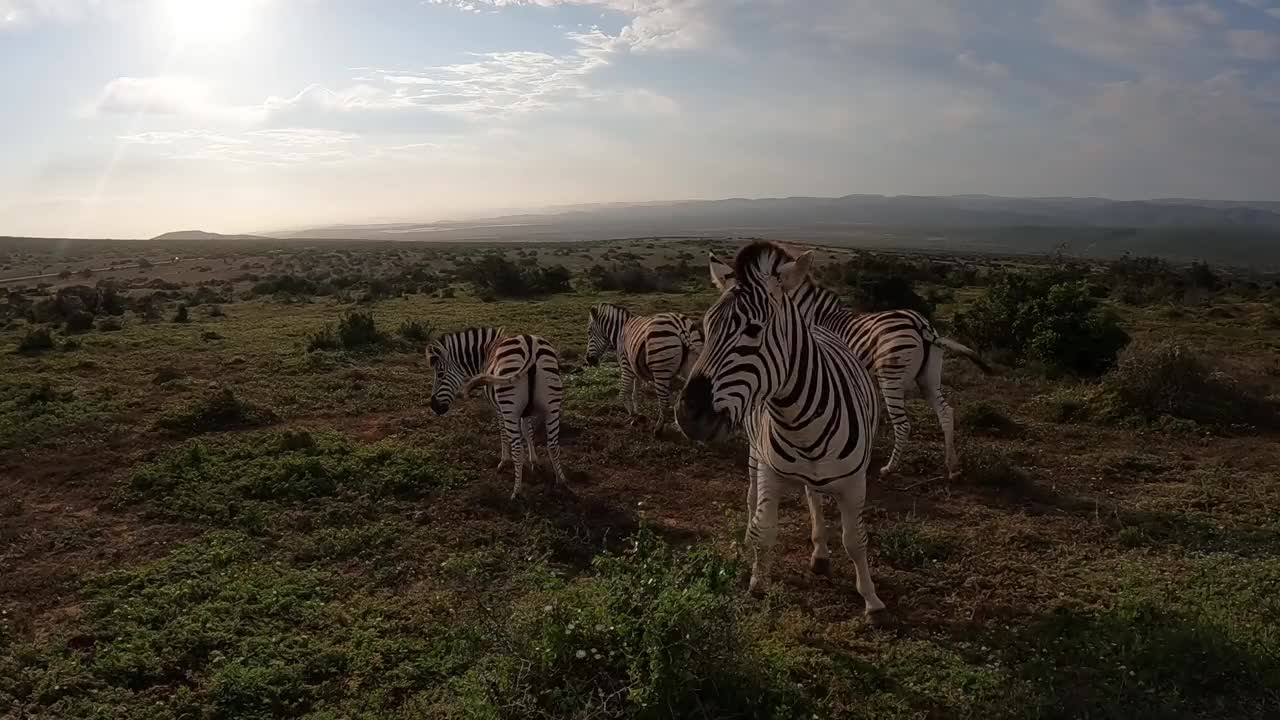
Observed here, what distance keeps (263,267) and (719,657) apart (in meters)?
53.4

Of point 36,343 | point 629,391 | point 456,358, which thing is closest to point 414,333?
point 629,391

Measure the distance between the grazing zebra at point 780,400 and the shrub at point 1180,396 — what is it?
6.94 meters

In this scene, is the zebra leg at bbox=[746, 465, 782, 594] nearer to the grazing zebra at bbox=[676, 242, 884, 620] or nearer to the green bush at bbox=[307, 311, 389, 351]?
the grazing zebra at bbox=[676, 242, 884, 620]

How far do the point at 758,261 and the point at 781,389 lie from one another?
86 centimetres

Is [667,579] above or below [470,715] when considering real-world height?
above

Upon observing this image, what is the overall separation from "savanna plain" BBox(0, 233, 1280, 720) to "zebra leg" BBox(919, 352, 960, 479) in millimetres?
203

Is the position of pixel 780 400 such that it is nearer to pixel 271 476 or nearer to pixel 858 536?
pixel 858 536

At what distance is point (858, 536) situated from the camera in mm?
5332

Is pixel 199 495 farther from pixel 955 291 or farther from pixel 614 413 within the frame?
pixel 955 291

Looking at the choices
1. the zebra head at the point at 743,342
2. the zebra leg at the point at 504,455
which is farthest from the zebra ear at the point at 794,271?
the zebra leg at the point at 504,455

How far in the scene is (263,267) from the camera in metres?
49.3

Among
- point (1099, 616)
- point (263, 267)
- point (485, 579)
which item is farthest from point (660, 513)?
point (263, 267)

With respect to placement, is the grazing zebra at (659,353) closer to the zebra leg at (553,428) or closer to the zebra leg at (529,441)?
the zebra leg at (529,441)

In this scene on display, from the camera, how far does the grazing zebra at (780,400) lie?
3.81 metres
